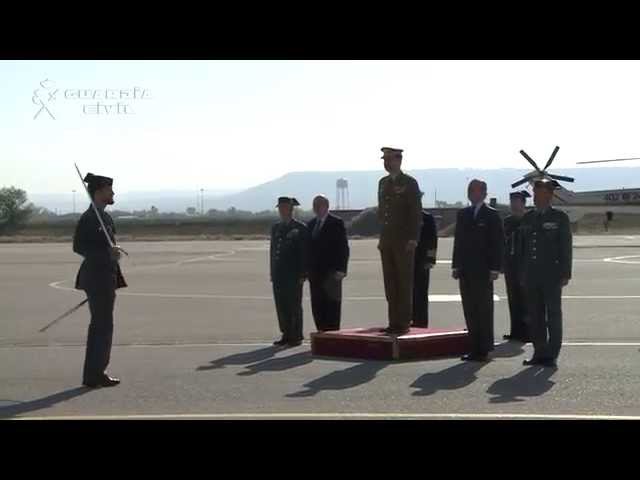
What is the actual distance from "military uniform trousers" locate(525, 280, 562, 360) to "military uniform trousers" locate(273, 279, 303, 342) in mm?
3099

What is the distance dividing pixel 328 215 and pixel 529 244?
9.54 ft

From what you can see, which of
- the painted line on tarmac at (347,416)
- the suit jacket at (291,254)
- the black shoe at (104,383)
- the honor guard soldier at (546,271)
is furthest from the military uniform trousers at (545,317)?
the black shoe at (104,383)

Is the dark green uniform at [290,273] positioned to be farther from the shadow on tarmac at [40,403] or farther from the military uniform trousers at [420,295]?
the shadow on tarmac at [40,403]

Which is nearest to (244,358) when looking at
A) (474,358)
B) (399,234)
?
(399,234)

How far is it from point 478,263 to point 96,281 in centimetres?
410

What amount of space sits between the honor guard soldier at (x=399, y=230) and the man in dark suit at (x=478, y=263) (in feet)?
1.76

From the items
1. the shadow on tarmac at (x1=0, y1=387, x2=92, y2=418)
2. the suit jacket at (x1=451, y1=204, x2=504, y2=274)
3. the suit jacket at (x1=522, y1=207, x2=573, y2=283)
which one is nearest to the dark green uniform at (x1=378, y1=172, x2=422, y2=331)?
the suit jacket at (x1=451, y1=204, x2=504, y2=274)

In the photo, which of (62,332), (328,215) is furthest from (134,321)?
(328,215)

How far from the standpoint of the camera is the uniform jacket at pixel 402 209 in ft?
32.4

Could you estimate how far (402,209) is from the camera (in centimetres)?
991

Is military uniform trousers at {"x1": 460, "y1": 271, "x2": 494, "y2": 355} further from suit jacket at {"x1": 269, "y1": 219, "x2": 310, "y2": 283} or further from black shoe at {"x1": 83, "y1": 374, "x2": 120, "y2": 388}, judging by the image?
black shoe at {"x1": 83, "y1": 374, "x2": 120, "y2": 388}

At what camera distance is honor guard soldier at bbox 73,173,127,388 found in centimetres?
856
